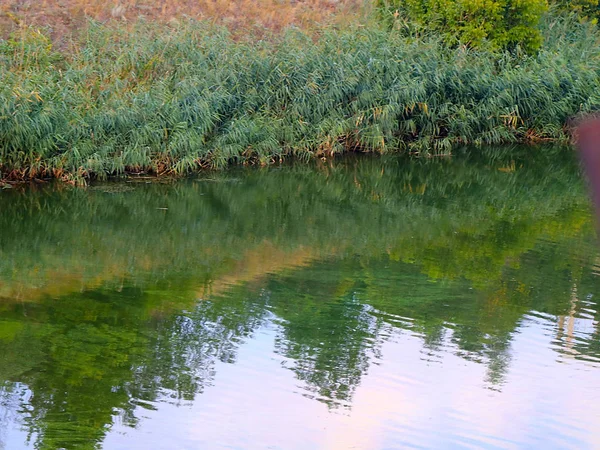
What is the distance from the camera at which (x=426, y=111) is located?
14.5 metres

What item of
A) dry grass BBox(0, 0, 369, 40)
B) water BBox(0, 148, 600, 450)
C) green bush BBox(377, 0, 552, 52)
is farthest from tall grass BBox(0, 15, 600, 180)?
dry grass BBox(0, 0, 369, 40)

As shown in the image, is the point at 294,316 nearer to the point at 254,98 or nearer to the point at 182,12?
the point at 254,98

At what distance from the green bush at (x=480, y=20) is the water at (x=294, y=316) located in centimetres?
468

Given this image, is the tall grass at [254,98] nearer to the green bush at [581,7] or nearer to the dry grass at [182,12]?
the dry grass at [182,12]

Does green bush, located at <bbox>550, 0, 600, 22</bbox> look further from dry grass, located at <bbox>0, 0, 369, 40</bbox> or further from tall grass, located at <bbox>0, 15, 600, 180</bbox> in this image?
dry grass, located at <bbox>0, 0, 369, 40</bbox>

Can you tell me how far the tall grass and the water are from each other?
621 mm

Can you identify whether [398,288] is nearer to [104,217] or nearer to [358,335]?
[358,335]

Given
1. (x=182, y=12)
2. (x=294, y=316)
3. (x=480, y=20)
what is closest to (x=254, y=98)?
(x=182, y=12)

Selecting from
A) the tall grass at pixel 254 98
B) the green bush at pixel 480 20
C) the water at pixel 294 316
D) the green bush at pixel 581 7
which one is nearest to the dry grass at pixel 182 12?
the tall grass at pixel 254 98

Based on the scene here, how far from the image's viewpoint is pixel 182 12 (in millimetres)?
17234

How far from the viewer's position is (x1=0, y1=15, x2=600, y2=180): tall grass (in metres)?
11.8

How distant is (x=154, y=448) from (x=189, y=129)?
7.77 metres

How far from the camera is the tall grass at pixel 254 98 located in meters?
11.8

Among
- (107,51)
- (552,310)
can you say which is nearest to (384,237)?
(552,310)
